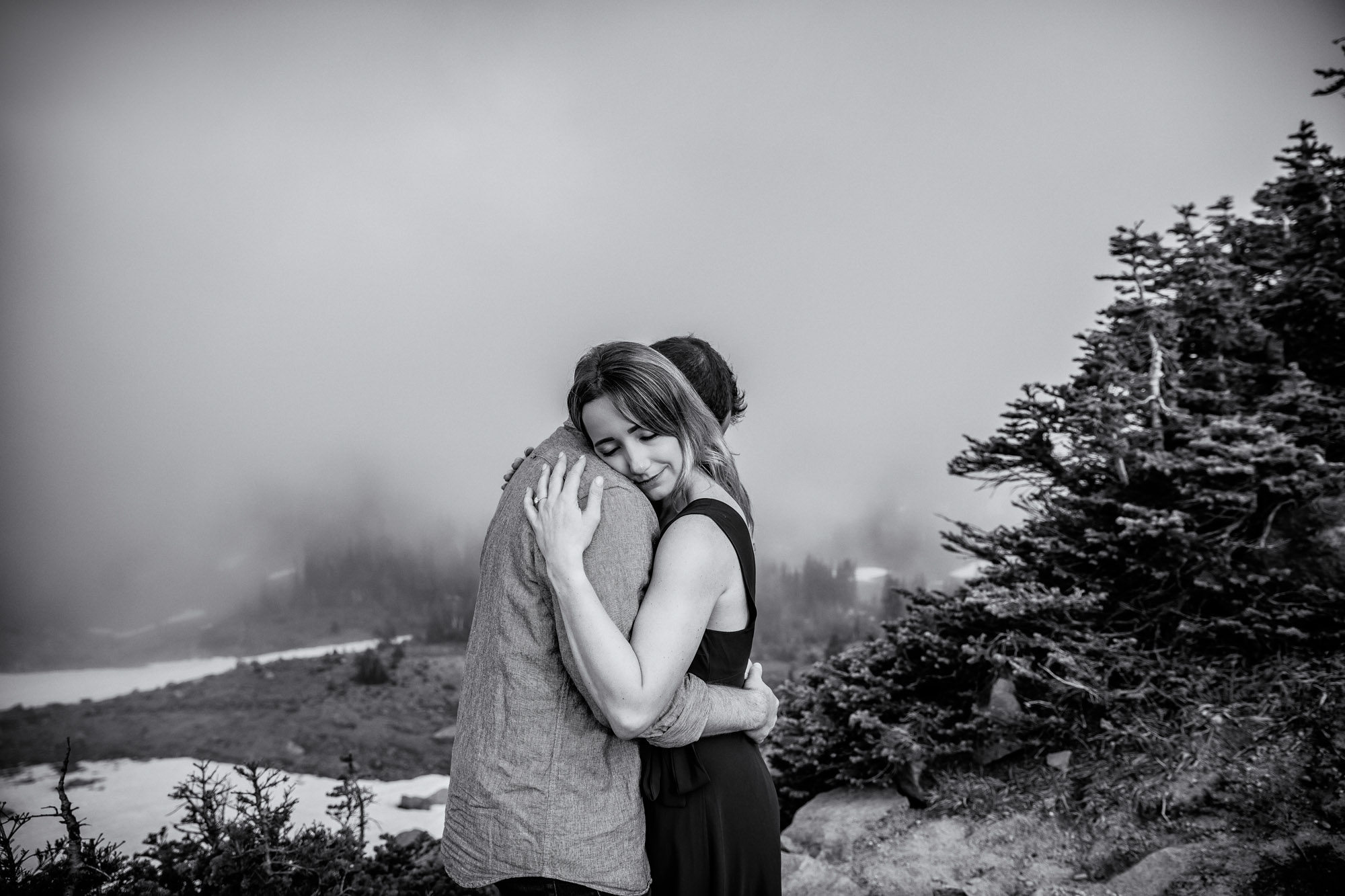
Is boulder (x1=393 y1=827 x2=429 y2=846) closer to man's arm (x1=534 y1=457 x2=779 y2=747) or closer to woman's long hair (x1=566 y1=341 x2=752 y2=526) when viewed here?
man's arm (x1=534 y1=457 x2=779 y2=747)

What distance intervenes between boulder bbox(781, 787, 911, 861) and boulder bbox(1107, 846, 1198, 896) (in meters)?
2.18

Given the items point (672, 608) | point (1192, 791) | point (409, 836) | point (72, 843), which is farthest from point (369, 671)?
point (1192, 791)

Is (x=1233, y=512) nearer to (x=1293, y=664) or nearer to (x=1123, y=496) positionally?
(x=1123, y=496)

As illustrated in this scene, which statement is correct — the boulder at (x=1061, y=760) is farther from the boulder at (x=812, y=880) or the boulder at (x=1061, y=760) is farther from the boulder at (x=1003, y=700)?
the boulder at (x=812, y=880)

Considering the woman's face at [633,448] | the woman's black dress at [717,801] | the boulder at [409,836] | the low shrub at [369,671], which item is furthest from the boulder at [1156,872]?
the low shrub at [369,671]

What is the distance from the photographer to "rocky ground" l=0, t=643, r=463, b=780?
6.34 metres

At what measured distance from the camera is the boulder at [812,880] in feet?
14.9

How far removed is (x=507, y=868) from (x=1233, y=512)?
7.55 metres

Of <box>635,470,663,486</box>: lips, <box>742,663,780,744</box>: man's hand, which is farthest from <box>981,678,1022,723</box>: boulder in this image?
<box>635,470,663,486</box>: lips

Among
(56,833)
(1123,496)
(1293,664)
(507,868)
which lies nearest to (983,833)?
(1293,664)

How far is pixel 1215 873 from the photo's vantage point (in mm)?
3742

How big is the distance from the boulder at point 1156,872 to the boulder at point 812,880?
1.72m

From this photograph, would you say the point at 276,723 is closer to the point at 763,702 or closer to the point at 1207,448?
the point at 763,702

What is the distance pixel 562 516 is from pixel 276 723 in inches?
315
